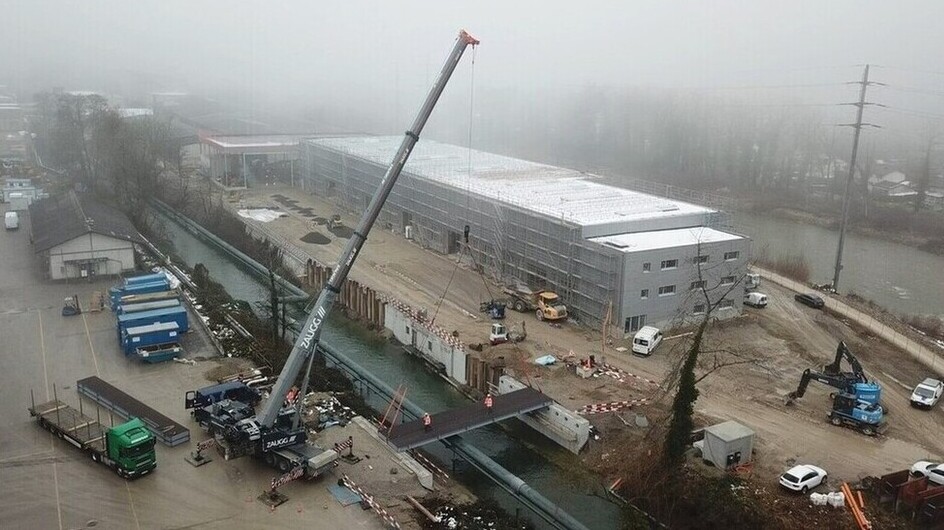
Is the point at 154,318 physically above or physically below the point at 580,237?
below

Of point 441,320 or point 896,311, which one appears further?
point 896,311

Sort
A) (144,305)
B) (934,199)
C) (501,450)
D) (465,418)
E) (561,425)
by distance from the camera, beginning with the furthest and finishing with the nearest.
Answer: (934,199), (144,305), (501,450), (561,425), (465,418)

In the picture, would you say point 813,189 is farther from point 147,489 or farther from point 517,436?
point 147,489

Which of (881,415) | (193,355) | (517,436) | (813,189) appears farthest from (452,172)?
(813,189)

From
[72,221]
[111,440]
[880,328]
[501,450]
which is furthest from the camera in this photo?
[72,221]

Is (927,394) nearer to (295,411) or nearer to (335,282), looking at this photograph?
(335,282)

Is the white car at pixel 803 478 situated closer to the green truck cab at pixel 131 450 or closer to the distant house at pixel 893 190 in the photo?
the green truck cab at pixel 131 450

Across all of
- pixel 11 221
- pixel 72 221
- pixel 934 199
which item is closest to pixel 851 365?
pixel 72 221
